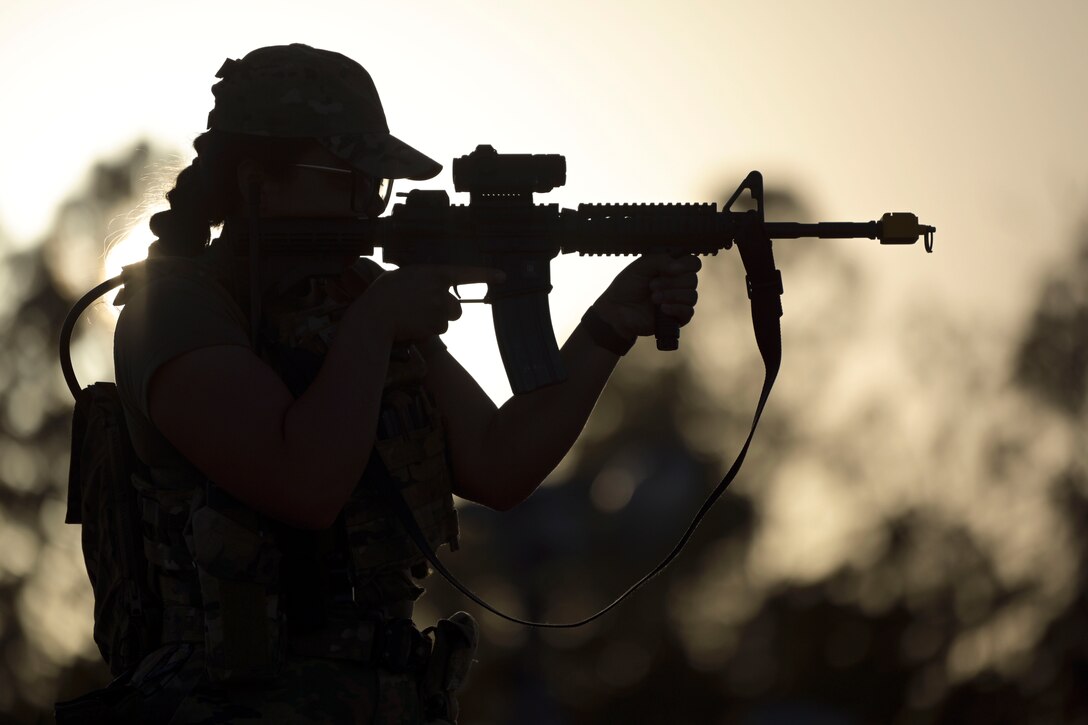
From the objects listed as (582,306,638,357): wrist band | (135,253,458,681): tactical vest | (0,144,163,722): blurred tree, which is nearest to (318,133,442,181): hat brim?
(135,253,458,681): tactical vest

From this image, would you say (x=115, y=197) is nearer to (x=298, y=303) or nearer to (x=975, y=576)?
(x=975, y=576)

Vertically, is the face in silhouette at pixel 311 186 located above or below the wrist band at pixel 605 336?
above

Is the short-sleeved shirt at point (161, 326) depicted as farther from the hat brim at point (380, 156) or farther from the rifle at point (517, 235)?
the hat brim at point (380, 156)

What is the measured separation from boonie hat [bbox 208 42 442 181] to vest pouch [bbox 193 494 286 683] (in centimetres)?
96

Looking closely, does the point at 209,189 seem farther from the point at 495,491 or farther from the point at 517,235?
the point at 495,491

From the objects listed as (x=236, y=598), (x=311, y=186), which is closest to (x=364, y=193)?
(x=311, y=186)

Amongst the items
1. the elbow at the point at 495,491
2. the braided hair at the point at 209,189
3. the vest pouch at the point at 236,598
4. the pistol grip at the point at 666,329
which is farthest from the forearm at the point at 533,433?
the braided hair at the point at 209,189

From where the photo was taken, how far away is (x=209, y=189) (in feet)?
16.8

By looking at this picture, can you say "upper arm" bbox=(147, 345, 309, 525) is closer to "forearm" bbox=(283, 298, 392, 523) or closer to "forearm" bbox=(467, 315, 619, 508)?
"forearm" bbox=(283, 298, 392, 523)

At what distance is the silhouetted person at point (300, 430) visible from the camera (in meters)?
4.62

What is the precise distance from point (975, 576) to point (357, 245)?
29.4 metres

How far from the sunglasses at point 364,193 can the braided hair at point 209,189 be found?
3.4 inches

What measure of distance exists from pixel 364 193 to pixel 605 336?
2.55ft

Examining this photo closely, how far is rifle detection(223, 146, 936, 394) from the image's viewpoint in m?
5.12
